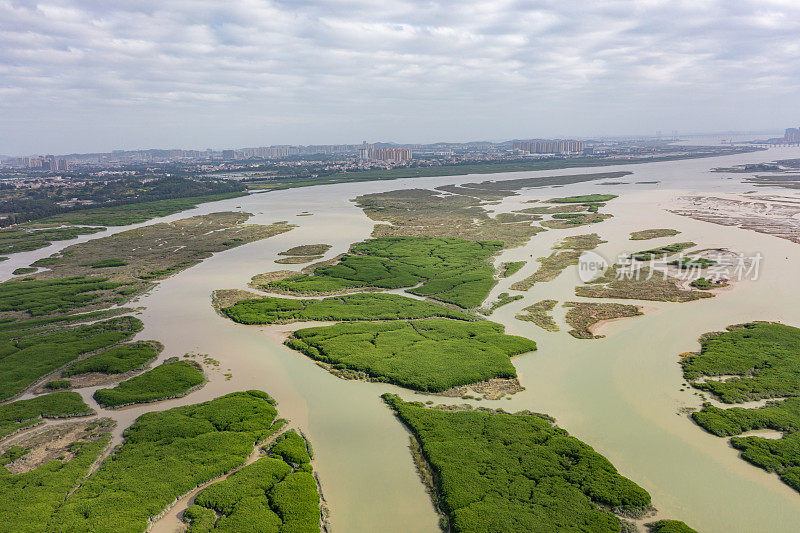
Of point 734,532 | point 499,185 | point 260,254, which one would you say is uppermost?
point 499,185

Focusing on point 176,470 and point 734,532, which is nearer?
point 734,532

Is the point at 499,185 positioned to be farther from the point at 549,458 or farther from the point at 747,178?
the point at 549,458

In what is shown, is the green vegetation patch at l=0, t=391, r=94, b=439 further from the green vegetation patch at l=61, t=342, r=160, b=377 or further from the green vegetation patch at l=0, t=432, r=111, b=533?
the green vegetation patch at l=0, t=432, r=111, b=533

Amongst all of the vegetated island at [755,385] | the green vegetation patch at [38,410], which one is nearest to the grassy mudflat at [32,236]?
the green vegetation patch at [38,410]

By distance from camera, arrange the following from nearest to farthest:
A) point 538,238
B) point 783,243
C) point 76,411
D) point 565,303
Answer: point 76,411 < point 565,303 < point 783,243 < point 538,238

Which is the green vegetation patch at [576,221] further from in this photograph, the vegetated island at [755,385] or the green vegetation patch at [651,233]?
the vegetated island at [755,385]

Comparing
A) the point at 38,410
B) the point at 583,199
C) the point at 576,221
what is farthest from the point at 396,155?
the point at 38,410

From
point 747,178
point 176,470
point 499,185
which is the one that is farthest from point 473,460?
point 747,178
